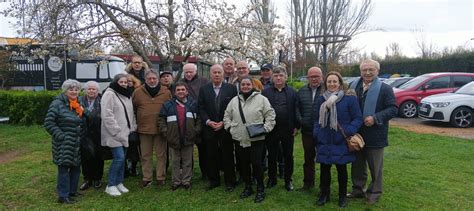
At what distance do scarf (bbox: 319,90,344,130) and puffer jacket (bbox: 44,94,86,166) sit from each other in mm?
2972

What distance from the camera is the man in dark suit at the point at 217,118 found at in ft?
17.4

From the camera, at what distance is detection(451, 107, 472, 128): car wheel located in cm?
1120

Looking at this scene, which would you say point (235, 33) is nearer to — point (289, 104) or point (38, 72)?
point (289, 104)

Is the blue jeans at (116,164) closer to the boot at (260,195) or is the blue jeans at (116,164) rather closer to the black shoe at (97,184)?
the black shoe at (97,184)

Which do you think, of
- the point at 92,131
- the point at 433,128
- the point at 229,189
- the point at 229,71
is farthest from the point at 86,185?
the point at 433,128

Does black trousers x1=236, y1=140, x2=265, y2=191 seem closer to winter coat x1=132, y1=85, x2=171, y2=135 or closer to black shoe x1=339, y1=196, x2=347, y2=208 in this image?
black shoe x1=339, y1=196, x2=347, y2=208

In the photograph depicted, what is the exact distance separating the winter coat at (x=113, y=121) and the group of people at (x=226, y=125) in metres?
0.01

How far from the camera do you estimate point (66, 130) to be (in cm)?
470

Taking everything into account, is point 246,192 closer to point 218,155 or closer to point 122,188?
point 218,155

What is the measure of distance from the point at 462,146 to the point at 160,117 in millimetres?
6760

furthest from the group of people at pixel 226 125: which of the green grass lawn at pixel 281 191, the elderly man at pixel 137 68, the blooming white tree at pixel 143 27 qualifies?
the blooming white tree at pixel 143 27

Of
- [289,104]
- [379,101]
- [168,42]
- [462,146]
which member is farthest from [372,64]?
[168,42]

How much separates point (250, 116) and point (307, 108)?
2.48ft

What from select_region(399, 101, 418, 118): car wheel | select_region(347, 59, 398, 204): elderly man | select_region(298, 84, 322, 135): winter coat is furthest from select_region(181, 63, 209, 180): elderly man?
select_region(399, 101, 418, 118): car wheel
